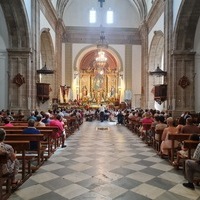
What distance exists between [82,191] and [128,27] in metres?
21.5

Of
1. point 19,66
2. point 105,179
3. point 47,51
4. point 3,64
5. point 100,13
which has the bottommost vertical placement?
point 105,179

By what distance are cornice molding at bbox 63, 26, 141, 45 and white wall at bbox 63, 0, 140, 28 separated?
0.49 meters

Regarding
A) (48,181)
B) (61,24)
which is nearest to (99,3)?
(61,24)

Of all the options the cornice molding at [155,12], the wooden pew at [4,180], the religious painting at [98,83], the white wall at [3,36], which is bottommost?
the wooden pew at [4,180]

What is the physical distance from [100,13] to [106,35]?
222 cm

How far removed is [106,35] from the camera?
2356 centimetres

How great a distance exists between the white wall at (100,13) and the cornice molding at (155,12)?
4.05 meters

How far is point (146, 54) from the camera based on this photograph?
824 inches

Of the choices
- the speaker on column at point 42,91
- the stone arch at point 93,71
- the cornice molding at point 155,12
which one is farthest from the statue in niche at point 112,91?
the speaker on column at point 42,91

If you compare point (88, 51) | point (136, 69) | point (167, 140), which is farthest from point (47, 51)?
point (167, 140)

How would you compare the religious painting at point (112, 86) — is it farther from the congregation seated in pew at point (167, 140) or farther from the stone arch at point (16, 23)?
the congregation seated in pew at point (167, 140)

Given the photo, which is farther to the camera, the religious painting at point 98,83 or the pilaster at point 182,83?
the religious painting at point 98,83

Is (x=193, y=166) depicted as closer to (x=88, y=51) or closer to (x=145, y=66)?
(x=145, y=66)

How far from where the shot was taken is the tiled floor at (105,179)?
396 centimetres
